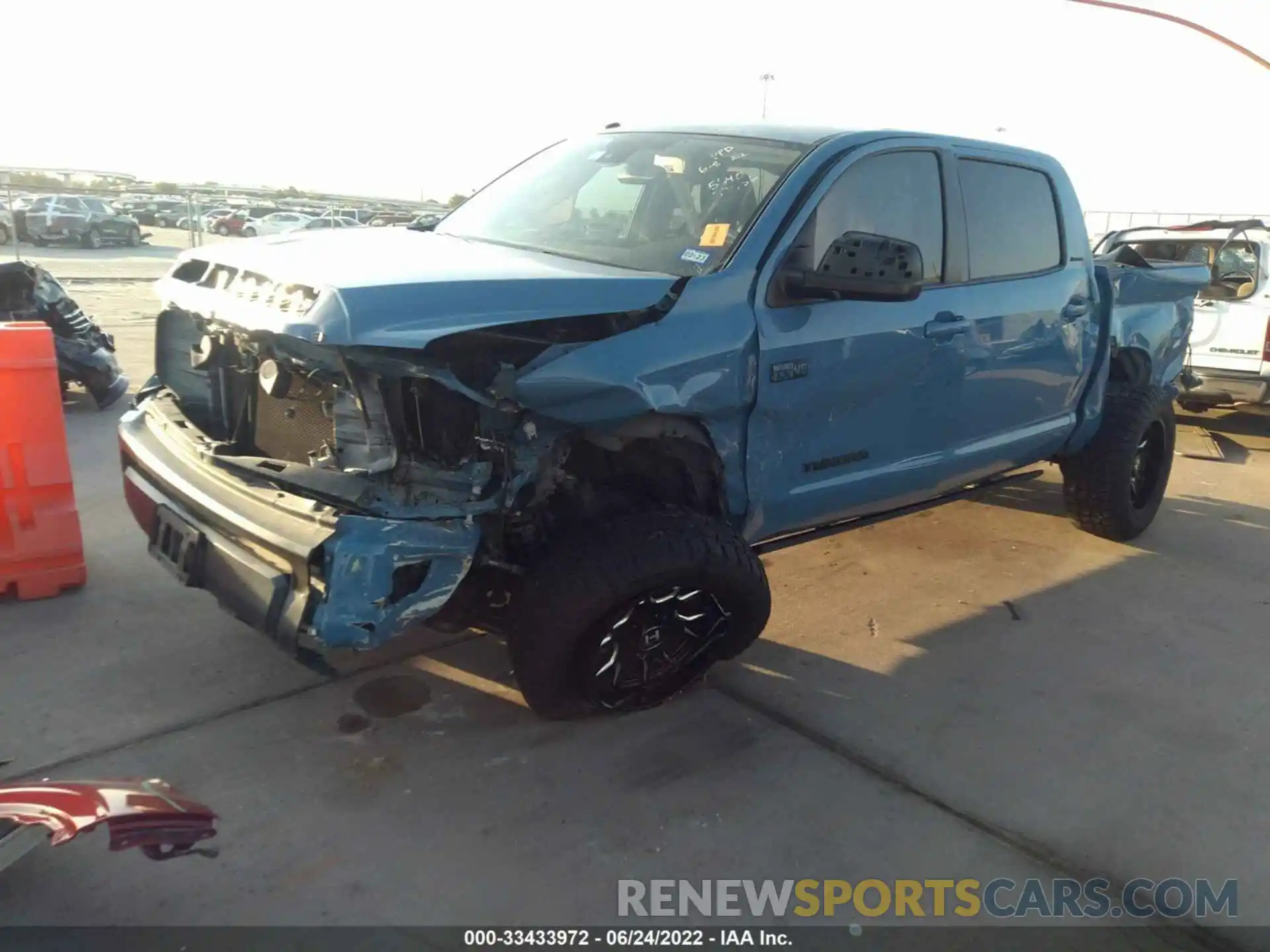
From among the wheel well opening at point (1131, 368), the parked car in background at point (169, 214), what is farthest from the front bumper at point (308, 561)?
the parked car in background at point (169, 214)

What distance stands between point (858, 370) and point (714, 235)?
0.73 meters

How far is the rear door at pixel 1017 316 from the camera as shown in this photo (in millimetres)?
4305

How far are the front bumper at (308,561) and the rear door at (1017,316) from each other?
2430 millimetres

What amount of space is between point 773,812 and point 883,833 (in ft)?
1.04

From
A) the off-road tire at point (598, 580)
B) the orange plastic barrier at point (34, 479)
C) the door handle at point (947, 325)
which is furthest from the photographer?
the orange plastic barrier at point (34, 479)

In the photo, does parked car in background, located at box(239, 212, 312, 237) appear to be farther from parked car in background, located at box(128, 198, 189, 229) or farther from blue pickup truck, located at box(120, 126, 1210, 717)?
blue pickup truck, located at box(120, 126, 1210, 717)

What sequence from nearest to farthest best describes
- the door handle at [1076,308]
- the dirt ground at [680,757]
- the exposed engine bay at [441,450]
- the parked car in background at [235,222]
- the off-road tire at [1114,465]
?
the dirt ground at [680,757], the exposed engine bay at [441,450], the door handle at [1076,308], the off-road tire at [1114,465], the parked car in background at [235,222]

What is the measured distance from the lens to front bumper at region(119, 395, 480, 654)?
2.73 meters

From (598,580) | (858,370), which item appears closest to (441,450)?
(598,580)

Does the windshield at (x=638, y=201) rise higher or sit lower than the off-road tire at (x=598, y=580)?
higher

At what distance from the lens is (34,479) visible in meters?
4.34

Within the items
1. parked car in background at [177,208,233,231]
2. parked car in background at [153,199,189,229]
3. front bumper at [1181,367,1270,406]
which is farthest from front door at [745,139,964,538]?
parked car in background at [153,199,189,229]

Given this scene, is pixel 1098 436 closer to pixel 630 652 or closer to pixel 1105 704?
pixel 1105 704

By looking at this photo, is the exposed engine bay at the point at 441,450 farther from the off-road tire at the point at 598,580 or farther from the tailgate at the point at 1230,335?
the tailgate at the point at 1230,335
